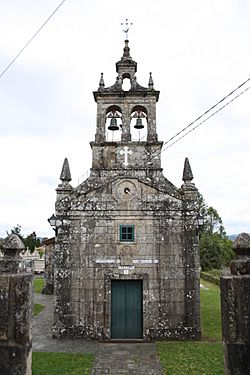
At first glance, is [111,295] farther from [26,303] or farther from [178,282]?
[26,303]

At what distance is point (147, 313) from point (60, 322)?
3339 mm

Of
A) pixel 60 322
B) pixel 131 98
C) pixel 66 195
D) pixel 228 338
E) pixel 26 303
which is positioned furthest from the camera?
pixel 131 98

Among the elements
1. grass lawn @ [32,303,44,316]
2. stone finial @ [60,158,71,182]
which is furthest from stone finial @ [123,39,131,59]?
grass lawn @ [32,303,44,316]

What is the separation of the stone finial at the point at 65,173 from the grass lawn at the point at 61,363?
664cm

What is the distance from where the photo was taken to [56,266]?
13.7 m

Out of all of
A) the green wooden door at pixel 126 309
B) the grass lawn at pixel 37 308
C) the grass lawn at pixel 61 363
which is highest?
the green wooden door at pixel 126 309

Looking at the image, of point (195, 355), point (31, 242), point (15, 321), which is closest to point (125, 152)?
point (195, 355)

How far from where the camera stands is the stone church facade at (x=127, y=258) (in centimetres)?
1331

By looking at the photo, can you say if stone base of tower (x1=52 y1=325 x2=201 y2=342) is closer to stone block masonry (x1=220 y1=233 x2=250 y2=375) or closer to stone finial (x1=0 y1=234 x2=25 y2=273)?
stone finial (x1=0 y1=234 x2=25 y2=273)

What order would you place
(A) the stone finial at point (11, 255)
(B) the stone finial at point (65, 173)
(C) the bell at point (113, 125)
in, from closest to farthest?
(A) the stone finial at point (11, 255), (B) the stone finial at point (65, 173), (C) the bell at point (113, 125)

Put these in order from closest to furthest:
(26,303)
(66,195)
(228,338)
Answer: (228,338) → (26,303) → (66,195)

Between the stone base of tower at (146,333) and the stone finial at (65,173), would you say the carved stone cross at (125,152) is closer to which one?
the stone finial at (65,173)

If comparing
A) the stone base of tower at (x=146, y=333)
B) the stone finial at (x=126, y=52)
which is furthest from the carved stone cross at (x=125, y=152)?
the stone base of tower at (x=146, y=333)

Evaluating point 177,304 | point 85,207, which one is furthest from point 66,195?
point 177,304
